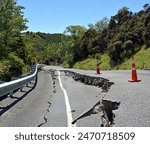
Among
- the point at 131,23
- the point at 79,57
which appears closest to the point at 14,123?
the point at 131,23

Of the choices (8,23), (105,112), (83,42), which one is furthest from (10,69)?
(83,42)

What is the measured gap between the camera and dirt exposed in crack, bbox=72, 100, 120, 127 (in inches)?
336

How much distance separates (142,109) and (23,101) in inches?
224

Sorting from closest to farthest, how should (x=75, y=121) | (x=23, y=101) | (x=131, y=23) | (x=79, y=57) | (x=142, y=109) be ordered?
A: (x=75, y=121)
(x=142, y=109)
(x=23, y=101)
(x=131, y=23)
(x=79, y=57)

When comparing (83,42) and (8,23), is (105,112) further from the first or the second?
(83,42)

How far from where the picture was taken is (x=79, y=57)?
11969 centimetres

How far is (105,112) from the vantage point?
973 centimetres

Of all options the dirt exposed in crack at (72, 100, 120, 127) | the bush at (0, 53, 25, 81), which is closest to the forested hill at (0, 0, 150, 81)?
the bush at (0, 53, 25, 81)

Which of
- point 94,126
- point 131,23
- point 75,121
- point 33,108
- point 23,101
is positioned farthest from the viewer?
point 131,23

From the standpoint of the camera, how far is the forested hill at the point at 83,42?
43031 millimetres

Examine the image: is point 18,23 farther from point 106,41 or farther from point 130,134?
point 106,41

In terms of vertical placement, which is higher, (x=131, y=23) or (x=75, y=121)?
(x=131, y=23)

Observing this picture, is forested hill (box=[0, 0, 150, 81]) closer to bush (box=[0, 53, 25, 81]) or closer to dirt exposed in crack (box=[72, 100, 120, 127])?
bush (box=[0, 53, 25, 81])

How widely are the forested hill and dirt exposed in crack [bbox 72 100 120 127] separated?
56.8ft
